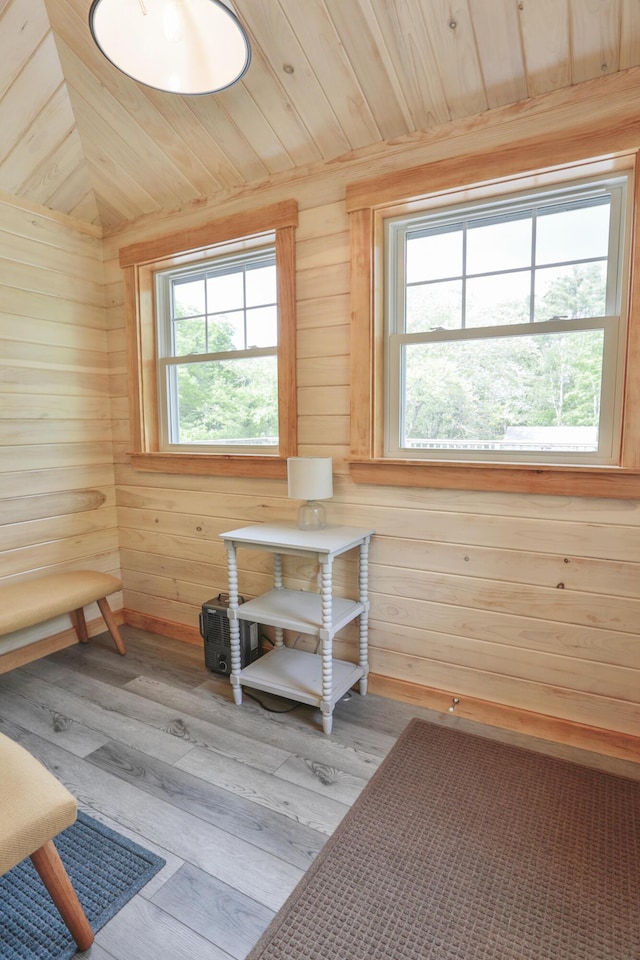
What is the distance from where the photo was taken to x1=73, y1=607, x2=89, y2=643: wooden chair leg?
9.47 ft

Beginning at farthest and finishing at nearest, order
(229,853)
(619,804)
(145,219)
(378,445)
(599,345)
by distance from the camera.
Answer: (145,219) < (378,445) < (599,345) < (619,804) < (229,853)

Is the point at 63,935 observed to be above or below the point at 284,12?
below

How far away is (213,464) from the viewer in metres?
2.69

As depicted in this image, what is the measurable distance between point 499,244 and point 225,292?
4.58ft

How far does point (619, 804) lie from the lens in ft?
5.33

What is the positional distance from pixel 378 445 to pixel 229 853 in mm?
1558

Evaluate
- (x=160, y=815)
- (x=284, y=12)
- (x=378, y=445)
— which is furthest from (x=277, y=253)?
(x=160, y=815)

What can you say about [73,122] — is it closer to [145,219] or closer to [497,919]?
[145,219]

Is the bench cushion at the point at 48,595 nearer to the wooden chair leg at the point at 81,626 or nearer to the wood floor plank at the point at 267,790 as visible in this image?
the wooden chair leg at the point at 81,626

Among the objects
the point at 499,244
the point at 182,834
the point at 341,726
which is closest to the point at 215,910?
the point at 182,834

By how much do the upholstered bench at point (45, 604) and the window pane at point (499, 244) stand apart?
2.36 metres

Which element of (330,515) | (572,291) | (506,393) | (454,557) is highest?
(572,291)

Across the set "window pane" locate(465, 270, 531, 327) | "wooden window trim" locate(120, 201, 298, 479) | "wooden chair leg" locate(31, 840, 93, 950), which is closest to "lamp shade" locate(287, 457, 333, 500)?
"wooden window trim" locate(120, 201, 298, 479)

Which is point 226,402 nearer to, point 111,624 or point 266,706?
point 111,624
